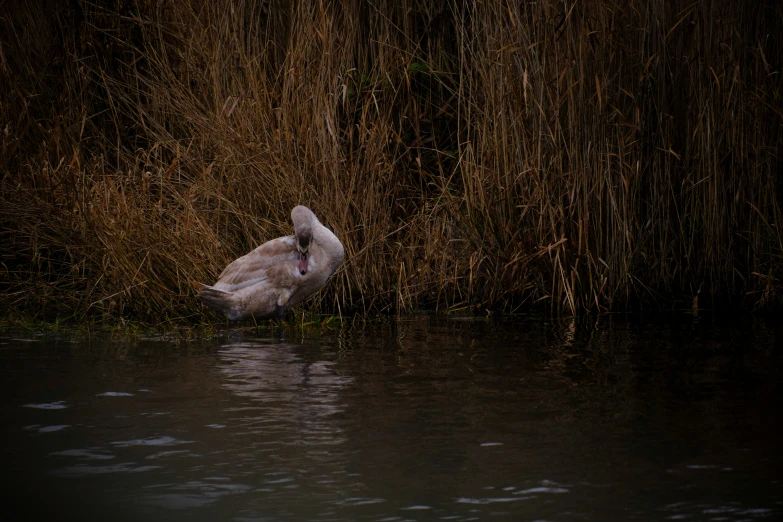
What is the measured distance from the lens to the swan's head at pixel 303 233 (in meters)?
6.93

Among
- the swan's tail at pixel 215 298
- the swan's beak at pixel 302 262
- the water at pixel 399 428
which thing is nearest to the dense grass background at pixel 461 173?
the swan's tail at pixel 215 298

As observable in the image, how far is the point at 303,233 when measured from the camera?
6922 millimetres

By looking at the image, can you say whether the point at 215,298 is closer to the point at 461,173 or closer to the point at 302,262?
the point at 302,262

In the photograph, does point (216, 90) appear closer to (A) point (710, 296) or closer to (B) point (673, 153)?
(B) point (673, 153)

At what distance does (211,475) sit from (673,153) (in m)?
4.34

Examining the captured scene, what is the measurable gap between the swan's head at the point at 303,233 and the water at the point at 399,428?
0.48 meters

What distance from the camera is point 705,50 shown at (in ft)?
24.4

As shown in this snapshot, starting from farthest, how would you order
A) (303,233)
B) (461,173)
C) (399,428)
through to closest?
(461,173), (303,233), (399,428)

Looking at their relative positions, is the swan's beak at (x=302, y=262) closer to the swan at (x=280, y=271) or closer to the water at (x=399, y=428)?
the swan at (x=280, y=271)

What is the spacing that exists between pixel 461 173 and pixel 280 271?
1.54 meters

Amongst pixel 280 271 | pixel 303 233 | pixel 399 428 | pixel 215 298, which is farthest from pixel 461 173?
pixel 399 428

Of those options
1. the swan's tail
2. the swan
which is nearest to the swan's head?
the swan

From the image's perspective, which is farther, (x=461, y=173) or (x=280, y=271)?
(x=461, y=173)

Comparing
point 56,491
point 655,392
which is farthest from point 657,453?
point 56,491
